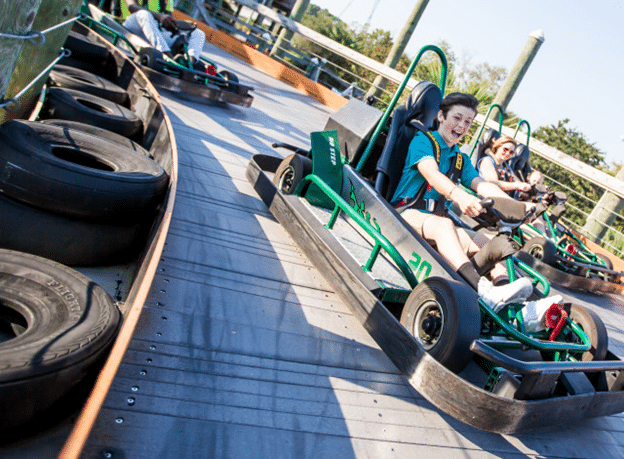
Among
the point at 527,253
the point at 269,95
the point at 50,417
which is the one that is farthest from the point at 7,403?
the point at 269,95

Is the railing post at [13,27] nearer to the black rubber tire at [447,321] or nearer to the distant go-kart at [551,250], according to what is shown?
the black rubber tire at [447,321]

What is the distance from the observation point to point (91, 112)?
260 centimetres

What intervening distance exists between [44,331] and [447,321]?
119 centimetres

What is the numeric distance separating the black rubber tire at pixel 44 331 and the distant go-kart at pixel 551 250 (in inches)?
134

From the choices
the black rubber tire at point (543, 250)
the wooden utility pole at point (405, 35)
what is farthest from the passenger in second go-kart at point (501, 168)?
the wooden utility pole at point (405, 35)

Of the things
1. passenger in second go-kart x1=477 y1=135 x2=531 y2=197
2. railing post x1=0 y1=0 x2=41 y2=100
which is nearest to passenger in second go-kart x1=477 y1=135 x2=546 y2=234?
passenger in second go-kart x1=477 y1=135 x2=531 y2=197

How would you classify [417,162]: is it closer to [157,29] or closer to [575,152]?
[157,29]

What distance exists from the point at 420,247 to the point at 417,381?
602 millimetres

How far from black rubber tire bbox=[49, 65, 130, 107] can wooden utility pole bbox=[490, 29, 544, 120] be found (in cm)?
523

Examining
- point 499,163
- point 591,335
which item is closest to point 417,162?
point 591,335

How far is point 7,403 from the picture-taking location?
1014mm

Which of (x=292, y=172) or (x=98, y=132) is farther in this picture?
(x=292, y=172)

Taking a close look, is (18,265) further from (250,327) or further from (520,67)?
(520,67)

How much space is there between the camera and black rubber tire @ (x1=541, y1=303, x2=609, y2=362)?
6.98 feet
